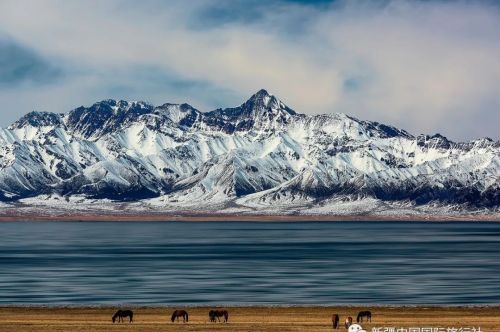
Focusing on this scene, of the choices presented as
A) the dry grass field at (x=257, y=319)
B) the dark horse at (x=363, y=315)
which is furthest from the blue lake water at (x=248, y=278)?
the dark horse at (x=363, y=315)

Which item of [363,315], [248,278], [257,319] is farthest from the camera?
[248,278]

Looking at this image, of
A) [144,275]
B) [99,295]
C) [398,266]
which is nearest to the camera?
[99,295]

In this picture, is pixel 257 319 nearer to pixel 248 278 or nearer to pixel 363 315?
pixel 363 315

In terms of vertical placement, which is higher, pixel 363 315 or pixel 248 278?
pixel 248 278

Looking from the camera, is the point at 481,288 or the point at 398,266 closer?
the point at 481,288

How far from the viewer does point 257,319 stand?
256 feet

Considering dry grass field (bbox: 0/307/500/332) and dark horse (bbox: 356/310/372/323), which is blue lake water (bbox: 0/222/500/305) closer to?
dry grass field (bbox: 0/307/500/332)

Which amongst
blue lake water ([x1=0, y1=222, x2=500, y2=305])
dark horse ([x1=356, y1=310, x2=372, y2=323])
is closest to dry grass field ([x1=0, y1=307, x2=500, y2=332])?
dark horse ([x1=356, y1=310, x2=372, y2=323])

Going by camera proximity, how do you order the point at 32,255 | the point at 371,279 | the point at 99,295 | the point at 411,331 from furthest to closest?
the point at 32,255, the point at 371,279, the point at 99,295, the point at 411,331

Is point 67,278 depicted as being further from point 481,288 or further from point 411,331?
point 411,331

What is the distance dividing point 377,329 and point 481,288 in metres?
49.7

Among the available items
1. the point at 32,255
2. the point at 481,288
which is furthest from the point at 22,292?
the point at 32,255

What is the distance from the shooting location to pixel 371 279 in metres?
128

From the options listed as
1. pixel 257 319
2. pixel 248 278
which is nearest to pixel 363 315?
pixel 257 319
